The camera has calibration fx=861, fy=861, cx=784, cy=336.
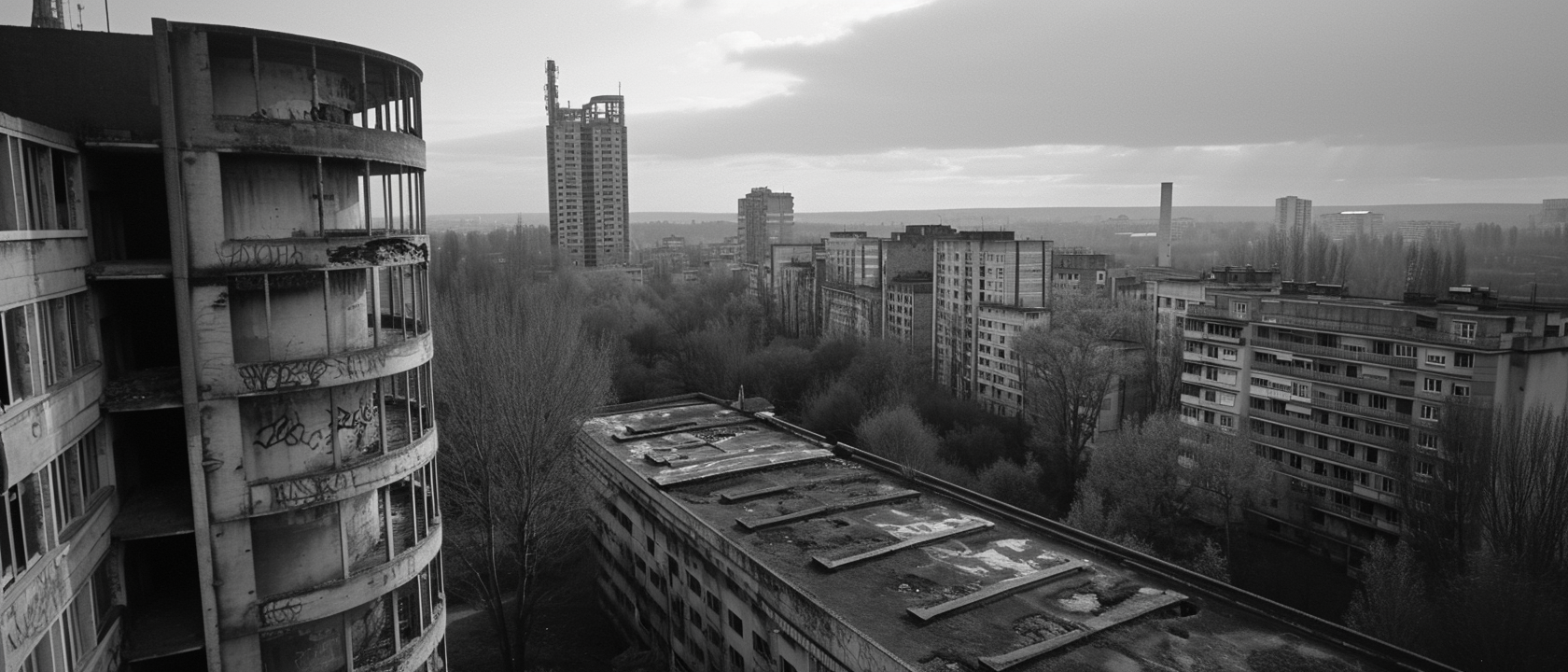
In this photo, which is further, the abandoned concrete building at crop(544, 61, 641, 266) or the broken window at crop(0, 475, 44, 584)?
the abandoned concrete building at crop(544, 61, 641, 266)

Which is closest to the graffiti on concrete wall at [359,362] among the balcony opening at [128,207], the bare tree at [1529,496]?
the balcony opening at [128,207]

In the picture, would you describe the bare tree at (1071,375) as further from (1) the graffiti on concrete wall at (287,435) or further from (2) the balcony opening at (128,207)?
(2) the balcony opening at (128,207)

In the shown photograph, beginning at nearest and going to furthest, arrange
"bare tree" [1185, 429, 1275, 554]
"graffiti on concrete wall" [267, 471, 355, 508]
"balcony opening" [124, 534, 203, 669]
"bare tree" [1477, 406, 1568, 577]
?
"balcony opening" [124, 534, 203, 669], "graffiti on concrete wall" [267, 471, 355, 508], "bare tree" [1477, 406, 1568, 577], "bare tree" [1185, 429, 1275, 554]

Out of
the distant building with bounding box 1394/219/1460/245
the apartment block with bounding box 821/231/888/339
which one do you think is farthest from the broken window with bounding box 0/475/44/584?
the distant building with bounding box 1394/219/1460/245

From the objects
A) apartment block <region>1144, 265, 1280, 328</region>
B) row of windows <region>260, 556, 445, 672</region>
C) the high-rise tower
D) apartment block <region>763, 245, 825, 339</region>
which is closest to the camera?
row of windows <region>260, 556, 445, 672</region>

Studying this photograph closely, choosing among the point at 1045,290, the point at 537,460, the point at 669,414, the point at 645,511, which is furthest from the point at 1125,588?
the point at 1045,290

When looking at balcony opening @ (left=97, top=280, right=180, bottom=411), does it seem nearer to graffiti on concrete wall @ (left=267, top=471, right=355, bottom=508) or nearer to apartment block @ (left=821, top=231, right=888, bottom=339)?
graffiti on concrete wall @ (left=267, top=471, right=355, bottom=508)

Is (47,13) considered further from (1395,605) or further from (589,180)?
(589,180)

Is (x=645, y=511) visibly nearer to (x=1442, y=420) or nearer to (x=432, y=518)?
(x=432, y=518)
